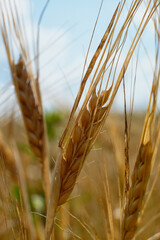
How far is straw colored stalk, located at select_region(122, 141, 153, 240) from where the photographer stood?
0.68 meters

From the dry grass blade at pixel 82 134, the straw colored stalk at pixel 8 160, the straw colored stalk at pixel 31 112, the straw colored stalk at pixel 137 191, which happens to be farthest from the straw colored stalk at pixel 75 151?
the straw colored stalk at pixel 8 160

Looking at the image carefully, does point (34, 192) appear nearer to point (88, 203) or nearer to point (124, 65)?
point (88, 203)

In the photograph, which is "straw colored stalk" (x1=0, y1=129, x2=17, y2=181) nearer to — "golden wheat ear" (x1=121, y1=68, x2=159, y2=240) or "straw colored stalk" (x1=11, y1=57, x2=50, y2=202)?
"straw colored stalk" (x1=11, y1=57, x2=50, y2=202)

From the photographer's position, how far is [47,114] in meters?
1.90

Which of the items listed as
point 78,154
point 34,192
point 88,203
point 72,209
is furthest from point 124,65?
point 88,203

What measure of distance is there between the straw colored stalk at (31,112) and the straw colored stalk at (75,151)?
257mm

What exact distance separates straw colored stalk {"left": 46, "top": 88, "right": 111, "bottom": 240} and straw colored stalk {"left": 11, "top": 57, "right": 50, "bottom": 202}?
257mm

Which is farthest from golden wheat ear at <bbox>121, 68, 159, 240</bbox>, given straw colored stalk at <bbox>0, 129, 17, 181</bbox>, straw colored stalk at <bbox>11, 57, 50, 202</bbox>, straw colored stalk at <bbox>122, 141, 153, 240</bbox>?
straw colored stalk at <bbox>0, 129, 17, 181</bbox>

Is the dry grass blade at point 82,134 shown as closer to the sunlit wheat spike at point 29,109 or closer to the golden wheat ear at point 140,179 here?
the golden wheat ear at point 140,179

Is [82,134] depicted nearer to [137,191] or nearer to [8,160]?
[137,191]

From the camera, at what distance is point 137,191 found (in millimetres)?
679

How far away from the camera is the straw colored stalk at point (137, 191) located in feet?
2.22

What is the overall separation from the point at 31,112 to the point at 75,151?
32 centimetres

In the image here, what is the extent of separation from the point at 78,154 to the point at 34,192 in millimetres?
1025
